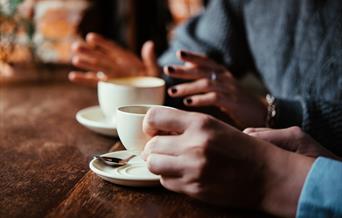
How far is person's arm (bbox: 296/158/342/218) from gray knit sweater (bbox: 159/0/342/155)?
0.49 meters

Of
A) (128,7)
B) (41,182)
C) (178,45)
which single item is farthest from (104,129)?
(128,7)

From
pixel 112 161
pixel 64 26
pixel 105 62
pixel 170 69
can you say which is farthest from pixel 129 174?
pixel 64 26

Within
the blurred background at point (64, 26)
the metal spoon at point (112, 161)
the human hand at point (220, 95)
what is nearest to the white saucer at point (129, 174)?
the metal spoon at point (112, 161)

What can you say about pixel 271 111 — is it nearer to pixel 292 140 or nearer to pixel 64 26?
pixel 292 140

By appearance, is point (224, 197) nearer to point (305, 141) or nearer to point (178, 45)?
point (305, 141)

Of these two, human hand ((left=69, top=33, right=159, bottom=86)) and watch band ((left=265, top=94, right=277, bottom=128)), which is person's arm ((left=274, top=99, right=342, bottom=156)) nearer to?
watch band ((left=265, top=94, right=277, bottom=128))

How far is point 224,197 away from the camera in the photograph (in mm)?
624

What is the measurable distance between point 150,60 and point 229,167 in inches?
29.5

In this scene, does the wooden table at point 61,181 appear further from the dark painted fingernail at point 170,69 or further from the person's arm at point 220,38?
the person's arm at point 220,38

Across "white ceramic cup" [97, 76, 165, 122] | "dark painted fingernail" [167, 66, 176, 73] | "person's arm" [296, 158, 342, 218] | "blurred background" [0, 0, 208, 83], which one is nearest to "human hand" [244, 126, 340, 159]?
"person's arm" [296, 158, 342, 218]

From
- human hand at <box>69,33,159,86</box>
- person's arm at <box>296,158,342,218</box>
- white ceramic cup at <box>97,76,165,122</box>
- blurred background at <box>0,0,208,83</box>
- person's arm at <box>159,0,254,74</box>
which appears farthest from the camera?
Result: blurred background at <box>0,0,208,83</box>

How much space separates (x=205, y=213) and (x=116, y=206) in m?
0.11

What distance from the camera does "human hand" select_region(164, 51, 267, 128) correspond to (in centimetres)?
109

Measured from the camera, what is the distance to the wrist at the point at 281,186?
0.62 m
